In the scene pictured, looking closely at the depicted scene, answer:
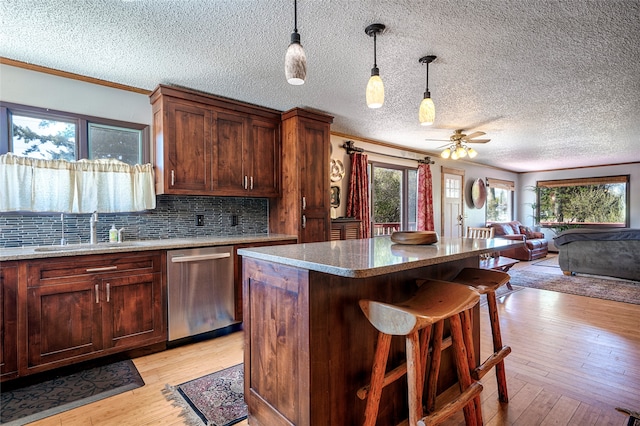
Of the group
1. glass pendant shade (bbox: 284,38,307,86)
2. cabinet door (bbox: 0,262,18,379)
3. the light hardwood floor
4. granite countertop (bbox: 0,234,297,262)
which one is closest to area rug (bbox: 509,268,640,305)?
the light hardwood floor

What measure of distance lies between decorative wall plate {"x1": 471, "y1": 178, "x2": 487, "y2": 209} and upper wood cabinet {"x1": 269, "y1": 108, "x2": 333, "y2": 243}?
5.07m

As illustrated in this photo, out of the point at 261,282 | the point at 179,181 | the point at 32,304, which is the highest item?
the point at 179,181

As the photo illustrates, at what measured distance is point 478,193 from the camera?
764 centimetres

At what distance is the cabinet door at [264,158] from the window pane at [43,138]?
1590mm

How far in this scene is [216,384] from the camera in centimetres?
218

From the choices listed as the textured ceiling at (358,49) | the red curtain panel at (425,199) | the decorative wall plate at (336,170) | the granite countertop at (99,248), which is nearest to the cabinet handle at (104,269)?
the granite countertop at (99,248)

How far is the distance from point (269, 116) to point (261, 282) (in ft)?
8.20

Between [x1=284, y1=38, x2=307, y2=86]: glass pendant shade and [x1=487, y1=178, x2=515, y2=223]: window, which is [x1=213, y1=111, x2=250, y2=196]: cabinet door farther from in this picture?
[x1=487, y1=178, x2=515, y2=223]: window

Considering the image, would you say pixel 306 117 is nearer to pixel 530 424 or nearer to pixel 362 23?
pixel 362 23

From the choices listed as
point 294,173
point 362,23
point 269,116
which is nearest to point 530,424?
point 362,23

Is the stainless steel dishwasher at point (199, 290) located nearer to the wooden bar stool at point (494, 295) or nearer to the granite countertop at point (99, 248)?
the granite countertop at point (99, 248)

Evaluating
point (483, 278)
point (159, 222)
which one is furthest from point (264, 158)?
point (483, 278)

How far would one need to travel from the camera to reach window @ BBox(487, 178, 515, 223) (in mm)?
8391

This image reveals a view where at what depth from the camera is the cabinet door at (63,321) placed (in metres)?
2.16
